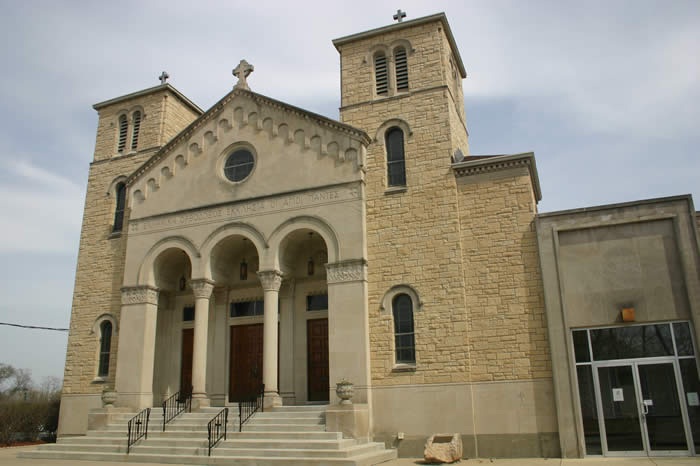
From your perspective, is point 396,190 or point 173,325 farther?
point 173,325

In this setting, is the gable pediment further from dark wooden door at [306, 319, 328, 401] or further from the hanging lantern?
dark wooden door at [306, 319, 328, 401]

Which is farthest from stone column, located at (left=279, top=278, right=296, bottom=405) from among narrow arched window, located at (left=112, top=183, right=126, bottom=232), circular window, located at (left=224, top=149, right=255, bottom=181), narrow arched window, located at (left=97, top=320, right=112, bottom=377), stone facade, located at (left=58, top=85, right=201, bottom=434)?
narrow arched window, located at (left=112, top=183, right=126, bottom=232)

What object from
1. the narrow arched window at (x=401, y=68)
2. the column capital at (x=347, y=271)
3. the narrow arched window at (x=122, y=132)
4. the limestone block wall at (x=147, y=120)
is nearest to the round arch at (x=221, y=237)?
the column capital at (x=347, y=271)

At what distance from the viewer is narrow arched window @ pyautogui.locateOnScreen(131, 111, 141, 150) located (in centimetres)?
2378

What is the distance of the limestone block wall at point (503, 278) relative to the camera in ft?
50.7

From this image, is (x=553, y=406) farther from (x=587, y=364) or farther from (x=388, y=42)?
(x=388, y=42)

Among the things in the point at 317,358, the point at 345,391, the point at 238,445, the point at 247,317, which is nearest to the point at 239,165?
the point at 247,317

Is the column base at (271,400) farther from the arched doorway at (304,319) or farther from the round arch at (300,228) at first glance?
the round arch at (300,228)

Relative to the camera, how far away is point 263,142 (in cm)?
1958

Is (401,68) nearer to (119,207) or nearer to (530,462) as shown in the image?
(119,207)

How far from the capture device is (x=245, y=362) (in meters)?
19.6

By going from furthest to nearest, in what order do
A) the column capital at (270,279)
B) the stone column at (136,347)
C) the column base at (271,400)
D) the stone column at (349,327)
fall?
the stone column at (136,347)
the column capital at (270,279)
the column base at (271,400)
the stone column at (349,327)

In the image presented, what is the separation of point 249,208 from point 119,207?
7.02m

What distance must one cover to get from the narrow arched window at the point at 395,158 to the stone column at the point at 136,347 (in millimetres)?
8960
